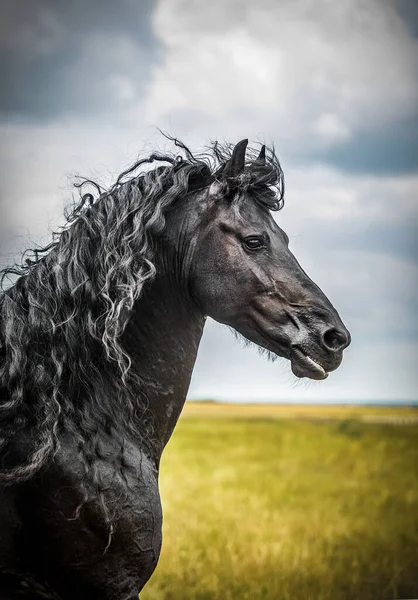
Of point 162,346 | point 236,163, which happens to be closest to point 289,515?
point 162,346

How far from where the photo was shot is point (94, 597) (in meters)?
1.27

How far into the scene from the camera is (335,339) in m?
1.32

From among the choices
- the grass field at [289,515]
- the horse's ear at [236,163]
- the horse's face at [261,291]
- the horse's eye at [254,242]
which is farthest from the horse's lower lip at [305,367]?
the grass field at [289,515]

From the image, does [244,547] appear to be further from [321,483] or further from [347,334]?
[347,334]

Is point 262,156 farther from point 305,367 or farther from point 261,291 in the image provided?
point 305,367

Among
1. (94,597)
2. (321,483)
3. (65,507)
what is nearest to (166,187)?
(65,507)

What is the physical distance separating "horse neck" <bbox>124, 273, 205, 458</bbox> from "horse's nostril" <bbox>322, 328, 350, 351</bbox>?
10.7 inches

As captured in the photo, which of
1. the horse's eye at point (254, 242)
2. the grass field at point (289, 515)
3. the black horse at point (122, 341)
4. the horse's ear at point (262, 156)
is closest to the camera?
the black horse at point (122, 341)

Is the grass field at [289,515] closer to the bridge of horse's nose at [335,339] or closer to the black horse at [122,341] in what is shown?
the black horse at [122,341]

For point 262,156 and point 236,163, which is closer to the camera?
point 236,163

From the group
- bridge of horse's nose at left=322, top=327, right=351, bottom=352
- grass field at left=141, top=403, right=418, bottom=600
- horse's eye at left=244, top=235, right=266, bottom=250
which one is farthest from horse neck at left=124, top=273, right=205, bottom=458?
grass field at left=141, top=403, right=418, bottom=600

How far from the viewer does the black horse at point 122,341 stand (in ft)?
4.06

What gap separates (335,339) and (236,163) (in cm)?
39

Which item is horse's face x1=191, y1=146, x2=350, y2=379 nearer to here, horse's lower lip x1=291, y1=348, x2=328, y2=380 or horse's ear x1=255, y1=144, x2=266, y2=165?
horse's lower lip x1=291, y1=348, x2=328, y2=380
